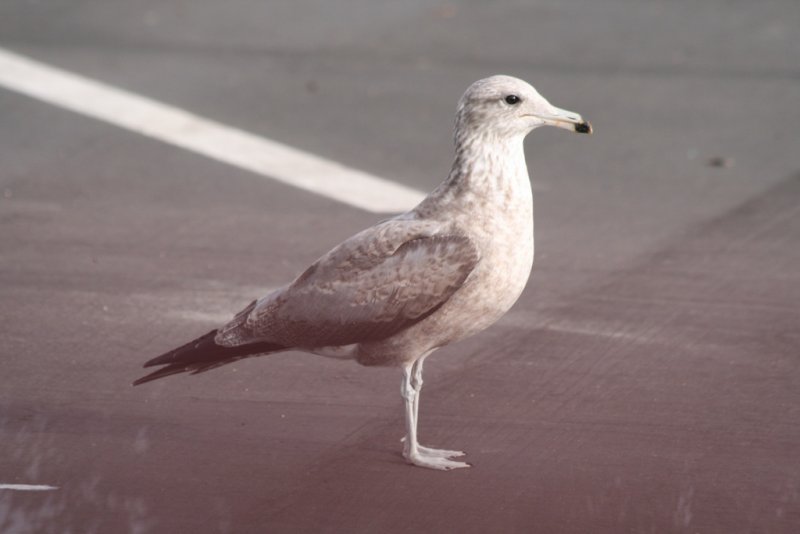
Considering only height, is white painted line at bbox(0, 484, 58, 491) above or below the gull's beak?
below

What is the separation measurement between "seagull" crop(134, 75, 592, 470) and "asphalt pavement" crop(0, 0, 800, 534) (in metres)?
0.48

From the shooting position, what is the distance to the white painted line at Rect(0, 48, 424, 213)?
9.14 m

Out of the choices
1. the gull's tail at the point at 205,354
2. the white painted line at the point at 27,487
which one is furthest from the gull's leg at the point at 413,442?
the white painted line at the point at 27,487

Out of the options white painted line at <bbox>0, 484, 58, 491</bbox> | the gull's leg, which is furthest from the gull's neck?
white painted line at <bbox>0, 484, 58, 491</bbox>

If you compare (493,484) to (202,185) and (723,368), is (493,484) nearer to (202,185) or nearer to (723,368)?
(723,368)

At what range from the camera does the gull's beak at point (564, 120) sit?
18.7ft

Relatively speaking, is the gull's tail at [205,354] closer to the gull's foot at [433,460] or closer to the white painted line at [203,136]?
the gull's foot at [433,460]

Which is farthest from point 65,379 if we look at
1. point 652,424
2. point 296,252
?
point 652,424

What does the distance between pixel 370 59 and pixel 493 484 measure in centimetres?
641

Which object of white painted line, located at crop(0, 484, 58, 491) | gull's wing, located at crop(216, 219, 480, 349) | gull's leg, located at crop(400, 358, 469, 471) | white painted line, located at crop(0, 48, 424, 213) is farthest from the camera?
white painted line, located at crop(0, 48, 424, 213)

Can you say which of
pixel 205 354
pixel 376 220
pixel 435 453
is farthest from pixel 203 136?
pixel 435 453

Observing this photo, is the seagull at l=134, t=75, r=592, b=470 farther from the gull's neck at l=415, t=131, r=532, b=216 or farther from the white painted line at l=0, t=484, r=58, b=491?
the white painted line at l=0, t=484, r=58, b=491

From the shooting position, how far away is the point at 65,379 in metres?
6.66

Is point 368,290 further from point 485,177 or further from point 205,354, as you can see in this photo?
point 205,354
